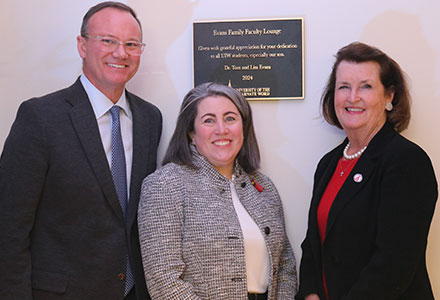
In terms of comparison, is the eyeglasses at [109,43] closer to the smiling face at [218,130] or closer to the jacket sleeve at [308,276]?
the smiling face at [218,130]

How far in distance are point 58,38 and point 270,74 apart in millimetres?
1328

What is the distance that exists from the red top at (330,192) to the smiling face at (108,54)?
1.20 meters

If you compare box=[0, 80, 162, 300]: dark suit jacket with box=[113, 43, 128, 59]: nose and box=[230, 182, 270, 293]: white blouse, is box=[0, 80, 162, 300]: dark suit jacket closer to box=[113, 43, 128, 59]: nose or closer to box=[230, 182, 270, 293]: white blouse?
box=[113, 43, 128, 59]: nose

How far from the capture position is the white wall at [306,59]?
2.89m

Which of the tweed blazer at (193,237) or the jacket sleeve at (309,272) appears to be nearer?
the tweed blazer at (193,237)

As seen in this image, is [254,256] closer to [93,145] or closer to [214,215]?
[214,215]

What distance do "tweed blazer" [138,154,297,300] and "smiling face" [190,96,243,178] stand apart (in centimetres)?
7

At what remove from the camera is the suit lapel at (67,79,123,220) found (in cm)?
238

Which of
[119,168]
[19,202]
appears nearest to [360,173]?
[119,168]

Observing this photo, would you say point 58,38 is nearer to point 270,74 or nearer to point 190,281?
point 270,74

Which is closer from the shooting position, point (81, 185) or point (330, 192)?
point (81, 185)

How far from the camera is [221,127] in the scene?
2500 mm

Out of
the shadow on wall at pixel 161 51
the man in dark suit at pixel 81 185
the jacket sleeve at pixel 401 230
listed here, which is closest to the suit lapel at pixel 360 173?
the jacket sleeve at pixel 401 230

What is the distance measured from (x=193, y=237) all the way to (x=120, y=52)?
100 cm
